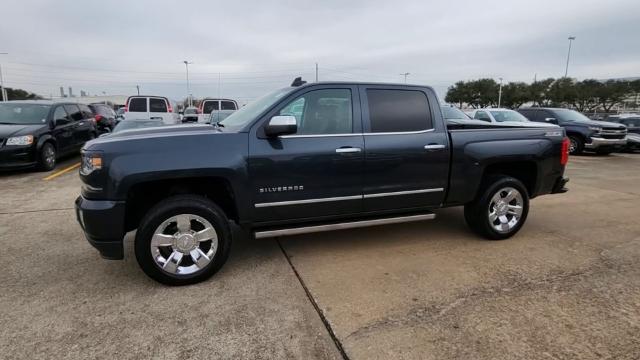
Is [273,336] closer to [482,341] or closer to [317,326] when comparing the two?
[317,326]

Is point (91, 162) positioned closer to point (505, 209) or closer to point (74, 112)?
point (505, 209)

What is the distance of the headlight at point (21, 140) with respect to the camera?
8.61m

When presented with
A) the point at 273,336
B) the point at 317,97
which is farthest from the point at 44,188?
the point at 273,336

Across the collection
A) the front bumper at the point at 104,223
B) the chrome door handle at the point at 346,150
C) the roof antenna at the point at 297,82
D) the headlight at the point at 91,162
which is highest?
the roof antenna at the point at 297,82

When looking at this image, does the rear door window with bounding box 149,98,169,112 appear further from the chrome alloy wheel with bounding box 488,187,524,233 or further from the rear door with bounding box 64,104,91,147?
the chrome alloy wheel with bounding box 488,187,524,233

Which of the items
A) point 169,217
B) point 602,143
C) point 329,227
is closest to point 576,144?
point 602,143

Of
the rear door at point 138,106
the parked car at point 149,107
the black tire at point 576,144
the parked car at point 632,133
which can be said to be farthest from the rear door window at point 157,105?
the parked car at point 632,133

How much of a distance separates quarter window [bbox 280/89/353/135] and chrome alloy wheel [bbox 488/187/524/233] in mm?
2048

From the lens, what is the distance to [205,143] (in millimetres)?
3611

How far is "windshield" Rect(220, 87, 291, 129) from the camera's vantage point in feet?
13.0

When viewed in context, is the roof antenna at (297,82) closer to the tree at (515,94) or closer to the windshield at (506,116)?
the windshield at (506,116)

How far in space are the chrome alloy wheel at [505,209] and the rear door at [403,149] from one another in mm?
753

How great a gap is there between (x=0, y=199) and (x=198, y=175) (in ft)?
17.5

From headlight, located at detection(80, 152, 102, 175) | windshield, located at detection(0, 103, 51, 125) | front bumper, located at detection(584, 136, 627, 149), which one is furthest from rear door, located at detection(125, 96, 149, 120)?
front bumper, located at detection(584, 136, 627, 149)
